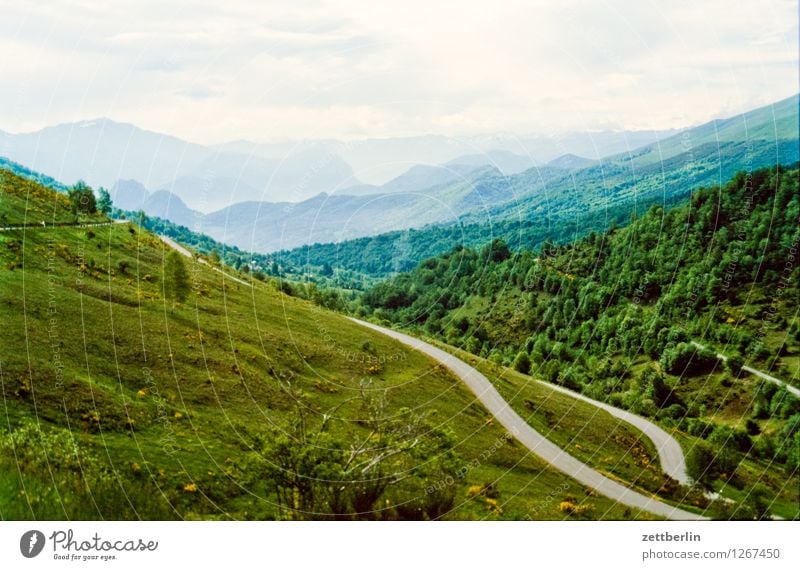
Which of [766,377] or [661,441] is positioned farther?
[766,377]

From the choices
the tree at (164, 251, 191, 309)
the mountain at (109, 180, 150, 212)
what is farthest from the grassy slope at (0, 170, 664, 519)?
the mountain at (109, 180, 150, 212)

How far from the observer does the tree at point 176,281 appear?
26.2 metres

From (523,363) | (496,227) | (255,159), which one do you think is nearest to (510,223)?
(496,227)

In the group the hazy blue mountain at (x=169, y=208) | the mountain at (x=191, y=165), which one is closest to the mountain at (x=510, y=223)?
the hazy blue mountain at (x=169, y=208)

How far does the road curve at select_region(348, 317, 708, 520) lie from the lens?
23406mm

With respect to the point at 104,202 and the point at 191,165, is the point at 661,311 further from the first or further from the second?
the point at 191,165

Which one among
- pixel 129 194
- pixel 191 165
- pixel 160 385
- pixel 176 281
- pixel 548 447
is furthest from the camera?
pixel 176 281

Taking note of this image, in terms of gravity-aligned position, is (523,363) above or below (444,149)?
below

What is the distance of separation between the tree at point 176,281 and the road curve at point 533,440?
6232 millimetres

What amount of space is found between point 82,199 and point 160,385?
→ 1163 centimetres

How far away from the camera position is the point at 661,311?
52.6m

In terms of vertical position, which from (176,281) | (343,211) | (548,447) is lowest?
(548,447)

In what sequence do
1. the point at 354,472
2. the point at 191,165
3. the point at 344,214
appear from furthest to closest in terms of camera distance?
the point at 344,214
the point at 191,165
the point at 354,472
